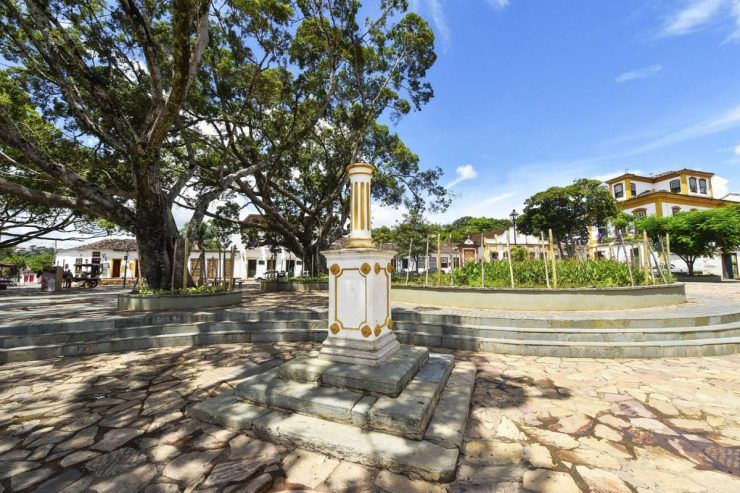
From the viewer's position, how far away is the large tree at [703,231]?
2100 cm

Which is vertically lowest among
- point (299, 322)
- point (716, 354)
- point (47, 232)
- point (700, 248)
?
point (716, 354)

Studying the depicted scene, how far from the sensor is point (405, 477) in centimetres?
235

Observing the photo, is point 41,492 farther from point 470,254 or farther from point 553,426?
point 470,254

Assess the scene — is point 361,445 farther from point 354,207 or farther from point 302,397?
point 354,207

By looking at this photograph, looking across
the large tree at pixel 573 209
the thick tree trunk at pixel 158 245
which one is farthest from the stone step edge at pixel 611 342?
the large tree at pixel 573 209

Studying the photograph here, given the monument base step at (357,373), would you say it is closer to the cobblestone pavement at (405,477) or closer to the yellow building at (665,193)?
the cobblestone pavement at (405,477)

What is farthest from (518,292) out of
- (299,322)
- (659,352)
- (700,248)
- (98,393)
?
(700,248)

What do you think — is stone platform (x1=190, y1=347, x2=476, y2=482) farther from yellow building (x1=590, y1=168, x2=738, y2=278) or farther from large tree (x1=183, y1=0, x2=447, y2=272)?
yellow building (x1=590, y1=168, x2=738, y2=278)

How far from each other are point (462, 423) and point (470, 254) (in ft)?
143

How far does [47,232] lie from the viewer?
20938 millimetres

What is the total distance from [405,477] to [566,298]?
25.6 ft

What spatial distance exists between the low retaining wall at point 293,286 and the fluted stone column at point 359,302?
13.0 metres

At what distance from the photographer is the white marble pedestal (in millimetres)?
3799

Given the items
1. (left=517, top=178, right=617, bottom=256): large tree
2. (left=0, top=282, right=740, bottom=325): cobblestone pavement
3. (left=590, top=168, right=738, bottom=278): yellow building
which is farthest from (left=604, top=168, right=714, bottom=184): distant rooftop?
(left=0, top=282, right=740, bottom=325): cobblestone pavement
